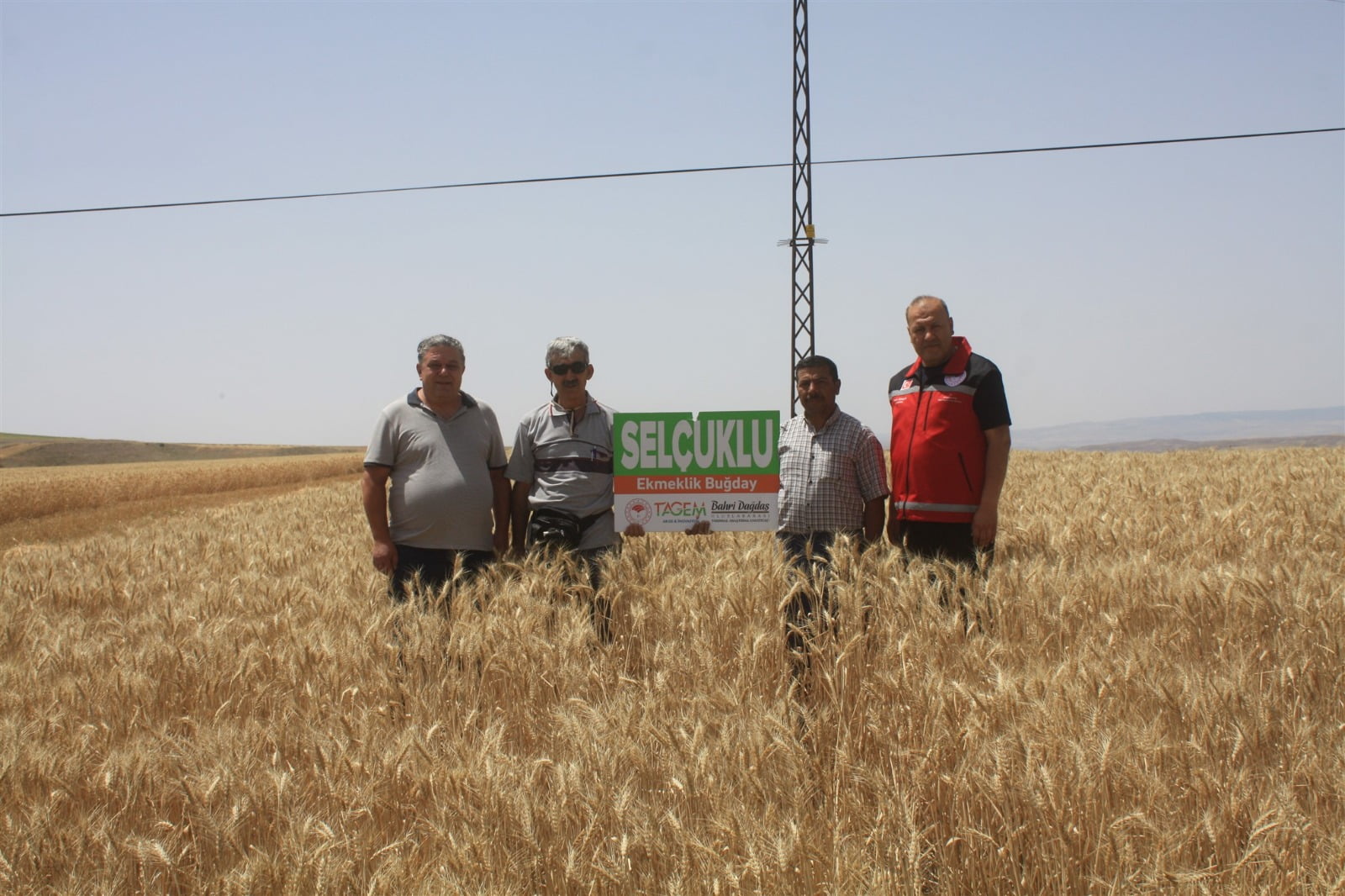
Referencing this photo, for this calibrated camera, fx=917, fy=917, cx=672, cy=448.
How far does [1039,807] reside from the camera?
2.07 m

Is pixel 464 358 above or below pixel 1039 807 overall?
above

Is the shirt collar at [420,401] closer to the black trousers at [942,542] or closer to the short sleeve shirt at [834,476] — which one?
the short sleeve shirt at [834,476]

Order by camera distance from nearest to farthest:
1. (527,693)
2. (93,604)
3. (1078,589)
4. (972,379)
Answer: (527,693) → (1078,589) → (972,379) → (93,604)

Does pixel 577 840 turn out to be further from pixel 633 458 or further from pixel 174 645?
pixel 174 645

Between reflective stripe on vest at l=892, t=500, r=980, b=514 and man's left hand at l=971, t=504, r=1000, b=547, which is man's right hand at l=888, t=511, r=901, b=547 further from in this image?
man's left hand at l=971, t=504, r=1000, b=547

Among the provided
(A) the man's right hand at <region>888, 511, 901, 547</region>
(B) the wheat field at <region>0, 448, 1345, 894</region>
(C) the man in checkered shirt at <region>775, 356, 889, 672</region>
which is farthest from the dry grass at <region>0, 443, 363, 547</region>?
(A) the man's right hand at <region>888, 511, 901, 547</region>

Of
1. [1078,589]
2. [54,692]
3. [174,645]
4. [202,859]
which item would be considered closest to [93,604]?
[174,645]

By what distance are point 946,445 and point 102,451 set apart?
74.4 metres

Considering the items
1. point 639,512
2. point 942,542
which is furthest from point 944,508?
point 639,512

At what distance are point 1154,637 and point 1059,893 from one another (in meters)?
1.78

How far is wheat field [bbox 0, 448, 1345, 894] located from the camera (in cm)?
203

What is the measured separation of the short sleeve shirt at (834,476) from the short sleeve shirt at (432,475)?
150 centimetres

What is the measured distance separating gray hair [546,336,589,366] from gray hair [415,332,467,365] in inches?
16.2

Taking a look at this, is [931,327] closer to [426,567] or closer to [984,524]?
[984,524]
